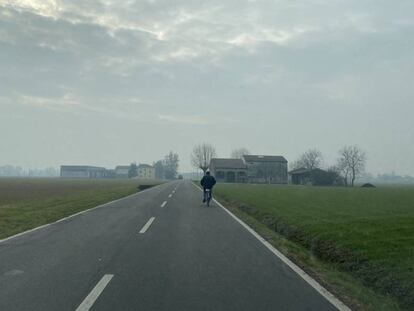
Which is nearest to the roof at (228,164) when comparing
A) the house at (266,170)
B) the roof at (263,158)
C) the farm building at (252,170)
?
the farm building at (252,170)

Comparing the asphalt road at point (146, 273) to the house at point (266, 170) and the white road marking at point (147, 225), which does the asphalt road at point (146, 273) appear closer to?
the white road marking at point (147, 225)

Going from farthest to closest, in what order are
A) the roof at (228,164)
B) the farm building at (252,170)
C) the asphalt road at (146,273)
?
the roof at (228,164) < the farm building at (252,170) < the asphalt road at (146,273)

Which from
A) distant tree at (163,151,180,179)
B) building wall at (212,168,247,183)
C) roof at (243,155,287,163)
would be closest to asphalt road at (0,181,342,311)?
building wall at (212,168,247,183)

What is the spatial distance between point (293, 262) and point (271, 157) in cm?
10516

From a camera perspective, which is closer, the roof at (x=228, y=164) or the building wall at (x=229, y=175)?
the building wall at (x=229, y=175)

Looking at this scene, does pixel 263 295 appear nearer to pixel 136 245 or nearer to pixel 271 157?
pixel 136 245

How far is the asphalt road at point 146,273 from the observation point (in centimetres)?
497

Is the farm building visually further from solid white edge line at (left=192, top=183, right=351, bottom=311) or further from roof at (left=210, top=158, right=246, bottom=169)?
solid white edge line at (left=192, top=183, right=351, bottom=311)

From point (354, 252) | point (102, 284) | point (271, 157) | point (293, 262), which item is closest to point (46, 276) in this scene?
point (102, 284)

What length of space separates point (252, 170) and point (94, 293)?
103m

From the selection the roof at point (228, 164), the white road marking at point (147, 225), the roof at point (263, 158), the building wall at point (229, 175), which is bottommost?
the white road marking at point (147, 225)

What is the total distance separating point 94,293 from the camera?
5270mm

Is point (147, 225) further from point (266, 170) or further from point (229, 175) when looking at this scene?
point (266, 170)

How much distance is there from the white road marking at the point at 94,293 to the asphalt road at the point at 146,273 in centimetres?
1
